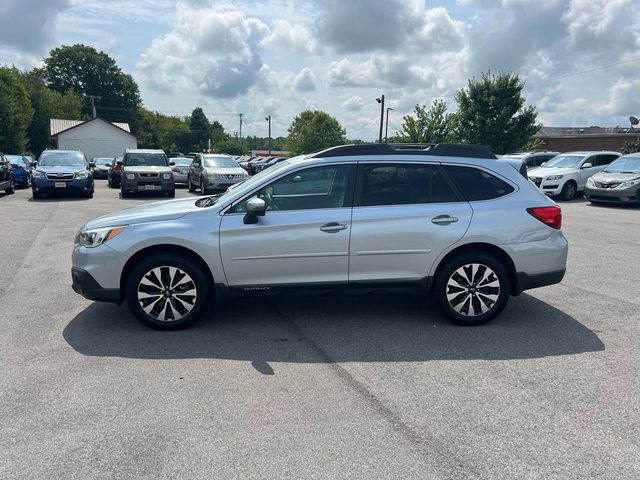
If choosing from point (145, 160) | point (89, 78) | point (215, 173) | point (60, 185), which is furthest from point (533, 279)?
point (89, 78)

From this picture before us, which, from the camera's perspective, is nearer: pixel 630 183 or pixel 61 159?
pixel 630 183

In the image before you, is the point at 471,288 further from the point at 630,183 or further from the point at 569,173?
the point at 569,173

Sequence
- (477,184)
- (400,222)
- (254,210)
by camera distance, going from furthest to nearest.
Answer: (477,184) < (400,222) < (254,210)

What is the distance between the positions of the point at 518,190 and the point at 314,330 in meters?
2.55

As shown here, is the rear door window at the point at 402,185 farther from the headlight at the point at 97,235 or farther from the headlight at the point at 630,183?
the headlight at the point at 630,183

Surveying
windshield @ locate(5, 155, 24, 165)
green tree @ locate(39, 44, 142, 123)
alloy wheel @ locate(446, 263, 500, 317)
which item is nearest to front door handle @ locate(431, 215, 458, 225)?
alloy wheel @ locate(446, 263, 500, 317)

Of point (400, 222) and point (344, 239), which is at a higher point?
point (400, 222)

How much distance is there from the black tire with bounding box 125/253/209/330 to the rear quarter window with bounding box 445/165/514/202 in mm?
2738

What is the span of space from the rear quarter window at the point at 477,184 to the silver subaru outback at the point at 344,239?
0.01m

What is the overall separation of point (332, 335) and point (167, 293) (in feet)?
5.40

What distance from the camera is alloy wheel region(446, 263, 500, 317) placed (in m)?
5.26

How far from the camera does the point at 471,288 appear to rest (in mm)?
5277

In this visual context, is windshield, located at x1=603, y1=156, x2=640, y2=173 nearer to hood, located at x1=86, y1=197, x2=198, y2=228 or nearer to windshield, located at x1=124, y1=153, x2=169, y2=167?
windshield, located at x1=124, y1=153, x2=169, y2=167

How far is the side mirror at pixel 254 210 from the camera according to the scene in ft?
16.1
